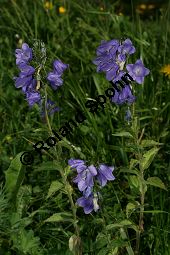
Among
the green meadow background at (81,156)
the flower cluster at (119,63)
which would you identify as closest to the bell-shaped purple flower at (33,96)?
the green meadow background at (81,156)

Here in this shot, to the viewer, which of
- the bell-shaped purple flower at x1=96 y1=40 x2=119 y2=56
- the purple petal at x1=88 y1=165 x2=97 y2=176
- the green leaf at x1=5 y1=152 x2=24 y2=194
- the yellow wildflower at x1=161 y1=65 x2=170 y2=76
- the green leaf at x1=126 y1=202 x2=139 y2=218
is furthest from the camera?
the yellow wildflower at x1=161 y1=65 x2=170 y2=76

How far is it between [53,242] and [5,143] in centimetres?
79

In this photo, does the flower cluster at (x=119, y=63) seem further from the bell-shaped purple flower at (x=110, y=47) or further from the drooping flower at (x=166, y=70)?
the drooping flower at (x=166, y=70)

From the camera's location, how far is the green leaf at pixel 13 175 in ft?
7.96

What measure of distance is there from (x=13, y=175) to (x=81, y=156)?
0.32 m

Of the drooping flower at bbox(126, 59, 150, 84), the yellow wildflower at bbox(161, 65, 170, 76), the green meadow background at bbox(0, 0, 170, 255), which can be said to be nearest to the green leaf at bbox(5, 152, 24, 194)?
the green meadow background at bbox(0, 0, 170, 255)

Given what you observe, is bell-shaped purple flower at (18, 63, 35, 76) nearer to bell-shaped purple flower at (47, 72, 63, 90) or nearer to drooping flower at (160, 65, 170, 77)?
bell-shaped purple flower at (47, 72, 63, 90)

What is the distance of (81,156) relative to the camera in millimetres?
2424

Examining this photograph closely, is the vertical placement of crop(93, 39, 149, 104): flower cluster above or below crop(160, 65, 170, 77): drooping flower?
above

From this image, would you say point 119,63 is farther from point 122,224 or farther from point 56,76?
point 122,224

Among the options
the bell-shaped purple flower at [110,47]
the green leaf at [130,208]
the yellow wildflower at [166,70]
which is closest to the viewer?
the bell-shaped purple flower at [110,47]

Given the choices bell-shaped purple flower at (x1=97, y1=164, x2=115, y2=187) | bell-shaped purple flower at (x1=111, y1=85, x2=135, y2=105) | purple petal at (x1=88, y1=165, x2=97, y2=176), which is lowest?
bell-shaped purple flower at (x1=97, y1=164, x2=115, y2=187)

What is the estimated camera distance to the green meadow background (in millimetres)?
2080

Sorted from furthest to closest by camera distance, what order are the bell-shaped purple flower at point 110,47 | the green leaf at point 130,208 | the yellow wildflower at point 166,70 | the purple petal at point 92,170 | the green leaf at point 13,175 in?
the yellow wildflower at point 166,70 < the green leaf at point 13,175 < the green leaf at point 130,208 < the bell-shaped purple flower at point 110,47 < the purple petal at point 92,170
